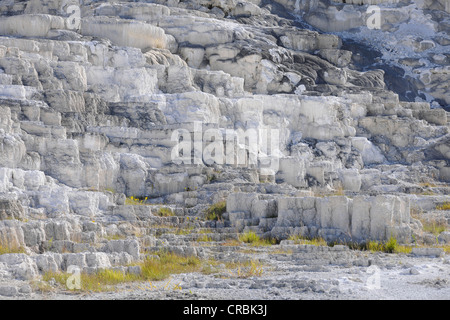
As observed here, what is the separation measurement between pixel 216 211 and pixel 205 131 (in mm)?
6123

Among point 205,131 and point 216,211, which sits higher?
point 205,131

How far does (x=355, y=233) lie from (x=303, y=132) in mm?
14952

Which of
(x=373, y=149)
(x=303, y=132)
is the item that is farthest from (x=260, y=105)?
(x=373, y=149)

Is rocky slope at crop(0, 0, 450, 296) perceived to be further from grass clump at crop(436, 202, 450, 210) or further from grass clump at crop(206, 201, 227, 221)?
grass clump at crop(206, 201, 227, 221)

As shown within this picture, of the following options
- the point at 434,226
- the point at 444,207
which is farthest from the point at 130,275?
the point at 444,207

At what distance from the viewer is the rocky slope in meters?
14.1

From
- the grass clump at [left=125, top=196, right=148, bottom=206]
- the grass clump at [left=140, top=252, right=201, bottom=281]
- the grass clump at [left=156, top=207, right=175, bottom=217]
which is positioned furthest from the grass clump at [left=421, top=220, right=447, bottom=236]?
the grass clump at [left=125, top=196, right=148, bottom=206]

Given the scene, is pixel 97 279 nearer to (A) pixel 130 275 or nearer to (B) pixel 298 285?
(A) pixel 130 275

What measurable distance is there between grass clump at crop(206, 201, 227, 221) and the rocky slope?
230 mm

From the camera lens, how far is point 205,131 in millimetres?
22547

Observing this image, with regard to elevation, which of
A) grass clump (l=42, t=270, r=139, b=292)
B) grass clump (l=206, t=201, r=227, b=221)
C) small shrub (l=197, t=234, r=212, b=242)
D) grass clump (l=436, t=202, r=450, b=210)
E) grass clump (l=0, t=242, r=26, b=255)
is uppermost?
grass clump (l=0, t=242, r=26, b=255)

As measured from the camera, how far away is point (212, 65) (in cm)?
3284

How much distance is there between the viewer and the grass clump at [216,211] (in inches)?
646

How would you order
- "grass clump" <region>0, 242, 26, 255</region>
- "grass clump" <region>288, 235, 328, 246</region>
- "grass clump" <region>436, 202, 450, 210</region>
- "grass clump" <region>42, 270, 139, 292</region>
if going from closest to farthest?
"grass clump" <region>42, 270, 139, 292</region>
"grass clump" <region>0, 242, 26, 255</region>
"grass clump" <region>288, 235, 328, 246</region>
"grass clump" <region>436, 202, 450, 210</region>
